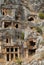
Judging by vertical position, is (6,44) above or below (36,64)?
below

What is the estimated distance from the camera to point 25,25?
207 ft

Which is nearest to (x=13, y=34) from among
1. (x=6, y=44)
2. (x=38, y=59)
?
(x=6, y=44)

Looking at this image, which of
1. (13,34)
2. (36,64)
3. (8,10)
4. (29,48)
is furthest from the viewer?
(8,10)

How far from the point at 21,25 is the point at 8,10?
27.0ft

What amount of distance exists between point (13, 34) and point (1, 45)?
4558 mm

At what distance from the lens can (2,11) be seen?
230 feet

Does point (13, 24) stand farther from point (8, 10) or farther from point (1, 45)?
point (1, 45)

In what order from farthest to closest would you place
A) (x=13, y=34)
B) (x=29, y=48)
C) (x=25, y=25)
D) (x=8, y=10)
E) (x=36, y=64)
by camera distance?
(x=8, y=10) → (x=25, y=25) → (x=13, y=34) → (x=29, y=48) → (x=36, y=64)

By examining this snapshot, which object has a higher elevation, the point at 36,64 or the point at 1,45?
the point at 36,64

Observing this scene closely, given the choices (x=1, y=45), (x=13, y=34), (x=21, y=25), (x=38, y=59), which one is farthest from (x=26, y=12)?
(x=38, y=59)

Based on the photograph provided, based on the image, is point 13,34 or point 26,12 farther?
point 26,12

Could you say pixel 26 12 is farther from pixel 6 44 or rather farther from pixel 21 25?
pixel 6 44

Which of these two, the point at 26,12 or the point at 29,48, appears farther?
the point at 26,12

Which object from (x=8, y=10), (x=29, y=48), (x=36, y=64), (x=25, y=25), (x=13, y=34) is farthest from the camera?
(x=8, y=10)
